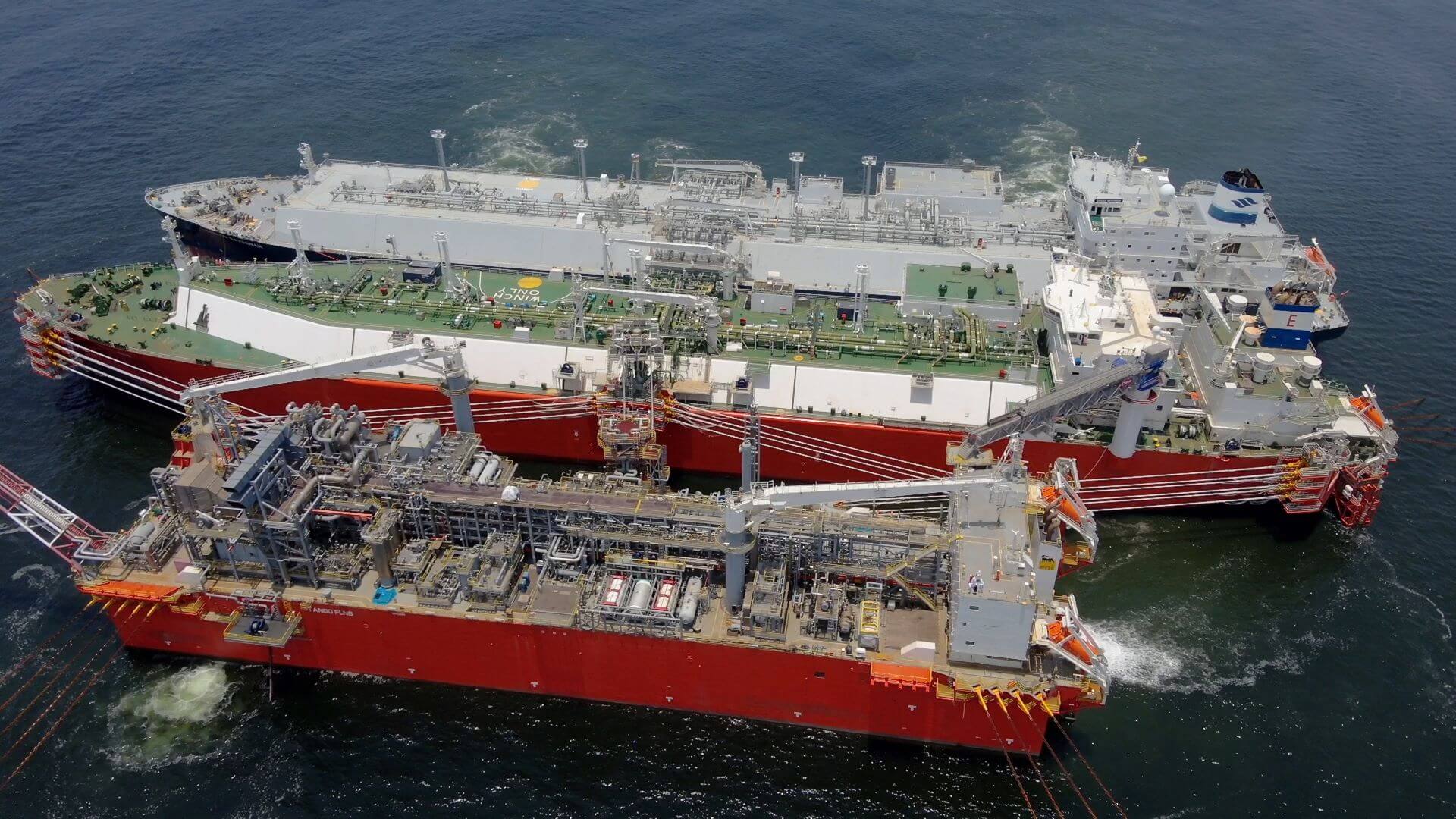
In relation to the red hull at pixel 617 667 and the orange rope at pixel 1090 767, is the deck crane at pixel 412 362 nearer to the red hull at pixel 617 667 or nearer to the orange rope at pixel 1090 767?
the red hull at pixel 617 667

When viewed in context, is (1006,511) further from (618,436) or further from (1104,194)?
(1104,194)

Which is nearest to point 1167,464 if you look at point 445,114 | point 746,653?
point 746,653

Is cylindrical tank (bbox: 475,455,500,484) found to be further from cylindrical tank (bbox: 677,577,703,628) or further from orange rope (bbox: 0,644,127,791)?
orange rope (bbox: 0,644,127,791)

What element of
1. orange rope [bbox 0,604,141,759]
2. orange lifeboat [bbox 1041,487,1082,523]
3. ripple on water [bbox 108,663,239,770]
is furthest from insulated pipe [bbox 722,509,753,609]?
orange rope [bbox 0,604,141,759]

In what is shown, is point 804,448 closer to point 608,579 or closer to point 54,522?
point 608,579

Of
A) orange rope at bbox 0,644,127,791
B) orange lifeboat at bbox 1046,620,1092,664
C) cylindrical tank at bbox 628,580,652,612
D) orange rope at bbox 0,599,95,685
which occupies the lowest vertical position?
orange rope at bbox 0,644,127,791
